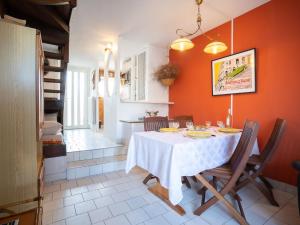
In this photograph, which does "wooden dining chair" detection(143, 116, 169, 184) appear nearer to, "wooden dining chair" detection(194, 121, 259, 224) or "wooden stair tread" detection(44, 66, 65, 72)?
"wooden dining chair" detection(194, 121, 259, 224)

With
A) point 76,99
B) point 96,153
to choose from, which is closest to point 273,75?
point 96,153

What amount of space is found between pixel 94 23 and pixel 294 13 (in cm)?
296

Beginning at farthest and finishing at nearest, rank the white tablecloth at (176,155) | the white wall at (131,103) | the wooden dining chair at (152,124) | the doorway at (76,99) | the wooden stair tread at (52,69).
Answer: the doorway at (76,99)
the white wall at (131,103)
the wooden stair tread at (52,69)
the wooden dining chair at (152,124)
the white tablecloth at (176,155)

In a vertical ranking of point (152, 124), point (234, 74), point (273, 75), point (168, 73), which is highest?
point (168, 73)

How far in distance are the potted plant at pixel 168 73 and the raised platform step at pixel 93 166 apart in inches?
75.4

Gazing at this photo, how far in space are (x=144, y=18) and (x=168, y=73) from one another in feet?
4.03

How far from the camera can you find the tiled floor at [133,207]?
1.60 metres

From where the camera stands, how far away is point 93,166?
2713mm

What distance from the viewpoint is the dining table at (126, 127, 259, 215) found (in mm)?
1445

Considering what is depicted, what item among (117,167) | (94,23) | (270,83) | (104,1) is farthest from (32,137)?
(270,83)

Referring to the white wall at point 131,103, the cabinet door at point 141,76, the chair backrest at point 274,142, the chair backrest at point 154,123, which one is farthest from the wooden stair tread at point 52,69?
the chair backrest at point 274,142

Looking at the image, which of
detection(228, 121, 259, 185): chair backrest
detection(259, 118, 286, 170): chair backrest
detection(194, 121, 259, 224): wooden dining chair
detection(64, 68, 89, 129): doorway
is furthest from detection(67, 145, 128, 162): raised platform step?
detection(64, 68, 89, 129): doorway

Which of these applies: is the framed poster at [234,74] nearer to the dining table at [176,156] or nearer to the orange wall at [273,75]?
the orange wall at [273,75]

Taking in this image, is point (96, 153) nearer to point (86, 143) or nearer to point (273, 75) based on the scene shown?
point (86, 143)
